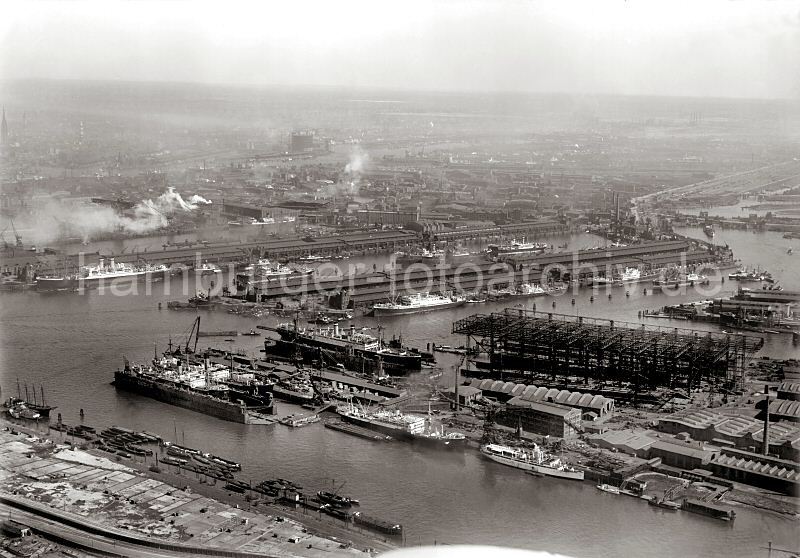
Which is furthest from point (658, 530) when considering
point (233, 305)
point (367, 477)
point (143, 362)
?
point (233, 305)

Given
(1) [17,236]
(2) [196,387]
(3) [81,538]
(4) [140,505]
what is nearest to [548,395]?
(2) [196,387]

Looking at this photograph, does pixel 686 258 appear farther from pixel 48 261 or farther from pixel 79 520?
pixel 79 520

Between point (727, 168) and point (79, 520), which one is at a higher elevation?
point (727, 168)

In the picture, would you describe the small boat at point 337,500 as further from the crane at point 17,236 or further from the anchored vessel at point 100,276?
the crane at point 17,236

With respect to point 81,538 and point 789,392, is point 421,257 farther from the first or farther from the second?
point 81,538

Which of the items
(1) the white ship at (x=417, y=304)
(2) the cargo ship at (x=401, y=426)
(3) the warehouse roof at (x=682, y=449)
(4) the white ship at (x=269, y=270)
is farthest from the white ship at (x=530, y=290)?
(3) the warehouse roof at (x=682, y=449)

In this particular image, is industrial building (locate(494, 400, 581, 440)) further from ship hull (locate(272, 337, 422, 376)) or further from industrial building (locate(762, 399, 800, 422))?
ship hull (locate(272, 337, 422, 376))

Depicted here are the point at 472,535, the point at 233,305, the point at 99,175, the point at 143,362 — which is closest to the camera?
the point at 472,535

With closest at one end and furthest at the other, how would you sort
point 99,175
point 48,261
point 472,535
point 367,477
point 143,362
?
point 472,535
point 367,477
point 143,362
point 48,261
point 99,175
